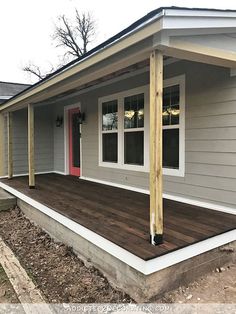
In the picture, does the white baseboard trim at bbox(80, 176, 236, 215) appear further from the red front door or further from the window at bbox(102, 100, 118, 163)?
the red front door

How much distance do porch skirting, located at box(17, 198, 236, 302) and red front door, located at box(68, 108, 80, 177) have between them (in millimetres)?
4115

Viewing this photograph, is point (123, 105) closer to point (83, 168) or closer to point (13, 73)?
point (83, 168)

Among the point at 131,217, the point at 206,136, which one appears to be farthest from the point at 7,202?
the point at 206,136

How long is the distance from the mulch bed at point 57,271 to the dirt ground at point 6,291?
0.77ft

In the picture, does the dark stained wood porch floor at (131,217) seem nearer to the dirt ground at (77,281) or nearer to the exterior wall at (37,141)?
the dirt ground at (77,281)

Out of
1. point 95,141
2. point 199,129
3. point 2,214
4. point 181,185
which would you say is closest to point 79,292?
Result: point 181,185

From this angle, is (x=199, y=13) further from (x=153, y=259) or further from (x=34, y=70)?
(x=34, y=70)

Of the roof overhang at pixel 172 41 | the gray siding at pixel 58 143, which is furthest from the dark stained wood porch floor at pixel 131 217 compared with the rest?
the gray siding at pixel 58 143

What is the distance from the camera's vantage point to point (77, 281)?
291 centimetres

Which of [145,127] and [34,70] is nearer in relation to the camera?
[145,127]

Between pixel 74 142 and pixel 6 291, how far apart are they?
17.3 feet

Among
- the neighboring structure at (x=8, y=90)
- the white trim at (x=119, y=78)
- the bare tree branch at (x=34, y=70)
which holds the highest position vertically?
the bare tree branch at (x=34, y=70)

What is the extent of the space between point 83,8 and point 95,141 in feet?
63.1

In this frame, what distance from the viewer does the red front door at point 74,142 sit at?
7.59 metres
